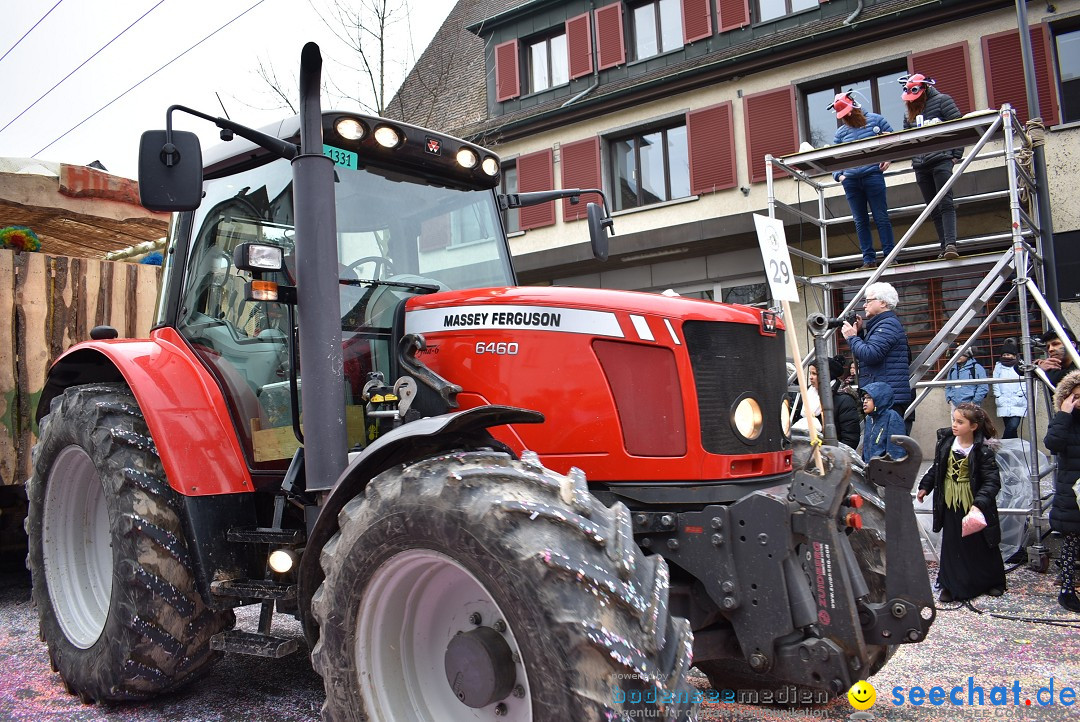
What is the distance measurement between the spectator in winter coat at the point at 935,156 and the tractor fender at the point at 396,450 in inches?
240

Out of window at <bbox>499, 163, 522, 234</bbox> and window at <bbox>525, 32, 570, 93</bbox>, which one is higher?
window at <bbox>525, 32, 570, 93</bbox>

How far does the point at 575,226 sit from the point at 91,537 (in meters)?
12.8

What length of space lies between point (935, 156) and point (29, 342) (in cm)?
789

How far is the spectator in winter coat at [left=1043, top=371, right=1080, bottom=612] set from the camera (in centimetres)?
589

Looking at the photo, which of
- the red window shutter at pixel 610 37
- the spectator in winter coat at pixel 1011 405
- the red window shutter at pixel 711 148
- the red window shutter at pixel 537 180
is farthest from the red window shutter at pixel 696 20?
the spectator in winter coat at pixel 1011 405

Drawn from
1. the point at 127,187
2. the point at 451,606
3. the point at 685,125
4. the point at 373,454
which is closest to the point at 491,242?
the point at 373,454

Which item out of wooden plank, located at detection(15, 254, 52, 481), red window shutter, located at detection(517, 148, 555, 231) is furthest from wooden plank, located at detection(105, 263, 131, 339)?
red window shutter, located at detection(517, 148, 555, 231)

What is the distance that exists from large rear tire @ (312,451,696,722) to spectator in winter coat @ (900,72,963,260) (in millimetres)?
6309

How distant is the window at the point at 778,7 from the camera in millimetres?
14422

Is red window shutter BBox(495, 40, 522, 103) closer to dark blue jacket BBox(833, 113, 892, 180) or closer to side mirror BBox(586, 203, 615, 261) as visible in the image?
dark blue jacket BBox(833, 113, 892, 180)

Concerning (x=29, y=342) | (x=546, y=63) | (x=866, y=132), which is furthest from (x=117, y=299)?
(x=546, y=63)

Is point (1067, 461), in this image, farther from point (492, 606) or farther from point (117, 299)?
point (117, 299)

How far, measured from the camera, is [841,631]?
2852 mm

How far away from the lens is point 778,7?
580 inches
